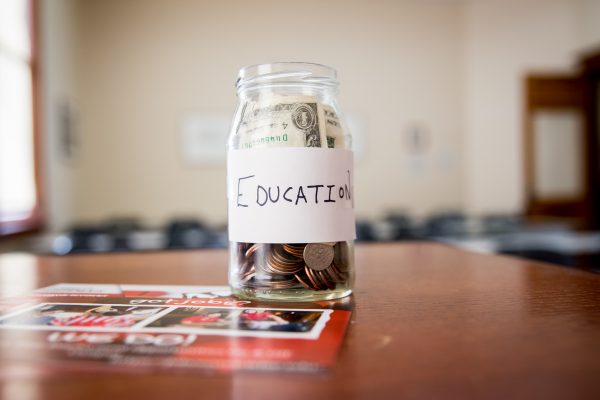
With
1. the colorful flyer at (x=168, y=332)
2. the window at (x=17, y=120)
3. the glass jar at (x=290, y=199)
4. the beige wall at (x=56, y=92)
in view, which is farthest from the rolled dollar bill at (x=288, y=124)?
the beige wall at (x=56, y=92)

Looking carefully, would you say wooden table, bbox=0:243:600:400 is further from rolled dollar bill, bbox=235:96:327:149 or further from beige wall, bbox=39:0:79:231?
beige wall, bbox=39:0:79:231

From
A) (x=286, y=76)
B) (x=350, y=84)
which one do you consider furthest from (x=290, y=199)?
(x=350, y=84)

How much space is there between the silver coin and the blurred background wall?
4365 millimetres

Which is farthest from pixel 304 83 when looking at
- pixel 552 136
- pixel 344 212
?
pixel 552 136

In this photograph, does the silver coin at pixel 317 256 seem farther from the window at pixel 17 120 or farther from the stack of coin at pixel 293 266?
the window at pixel 17 120

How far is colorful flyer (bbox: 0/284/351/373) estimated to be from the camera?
29 cm

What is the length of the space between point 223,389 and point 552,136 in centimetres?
540

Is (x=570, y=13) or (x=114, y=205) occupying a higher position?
(x=570, y=13)

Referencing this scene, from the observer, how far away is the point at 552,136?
16.4 feet

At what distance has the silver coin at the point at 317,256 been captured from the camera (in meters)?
0.45

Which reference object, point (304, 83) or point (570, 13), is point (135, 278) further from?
point (570, 13)

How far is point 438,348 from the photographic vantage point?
310mm

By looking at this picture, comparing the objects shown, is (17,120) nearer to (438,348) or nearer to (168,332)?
(168,332)

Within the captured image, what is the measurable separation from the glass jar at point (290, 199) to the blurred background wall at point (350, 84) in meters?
4.31
